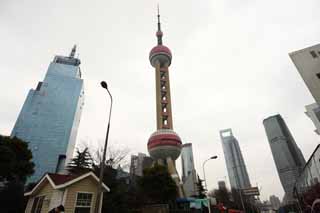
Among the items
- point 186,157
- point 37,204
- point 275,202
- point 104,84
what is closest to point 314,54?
point 104,84

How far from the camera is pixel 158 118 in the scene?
47.2 metres

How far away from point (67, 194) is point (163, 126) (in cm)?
3422

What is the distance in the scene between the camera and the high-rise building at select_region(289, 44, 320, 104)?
2297 centimetres

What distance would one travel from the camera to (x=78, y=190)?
13.9 m

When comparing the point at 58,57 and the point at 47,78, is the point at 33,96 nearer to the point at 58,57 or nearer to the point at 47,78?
the point at 47,78

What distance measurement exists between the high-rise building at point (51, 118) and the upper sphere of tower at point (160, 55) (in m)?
47.2

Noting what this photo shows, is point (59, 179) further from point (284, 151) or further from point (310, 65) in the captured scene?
point (284, 151)

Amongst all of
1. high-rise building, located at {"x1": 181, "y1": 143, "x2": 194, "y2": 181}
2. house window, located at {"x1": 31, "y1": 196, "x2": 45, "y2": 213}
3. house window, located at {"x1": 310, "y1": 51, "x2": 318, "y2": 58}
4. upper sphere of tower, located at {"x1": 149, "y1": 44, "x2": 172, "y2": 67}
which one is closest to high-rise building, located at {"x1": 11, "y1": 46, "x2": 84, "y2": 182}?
upper sphere of tower, located at {"x1": 149, "y1": 44, "x2": 172, "y2": 67}

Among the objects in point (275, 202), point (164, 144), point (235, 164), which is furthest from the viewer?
point (275, 202)

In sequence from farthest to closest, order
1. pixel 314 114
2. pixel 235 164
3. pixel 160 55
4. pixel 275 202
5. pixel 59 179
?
1. pixel 275 202
2. pixel 235 164
3. pixel 160 55
4. pixel 314 114
5. pixel 59 179

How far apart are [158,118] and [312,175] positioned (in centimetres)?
3521

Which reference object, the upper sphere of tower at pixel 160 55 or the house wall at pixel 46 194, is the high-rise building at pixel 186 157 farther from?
the house wall at pixel 46 194

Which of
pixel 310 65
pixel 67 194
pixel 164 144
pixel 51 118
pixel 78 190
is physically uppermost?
pixel 51 118

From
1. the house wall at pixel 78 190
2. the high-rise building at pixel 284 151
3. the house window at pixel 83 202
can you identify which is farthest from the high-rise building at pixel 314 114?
the high-rise building at pixel 284 151
